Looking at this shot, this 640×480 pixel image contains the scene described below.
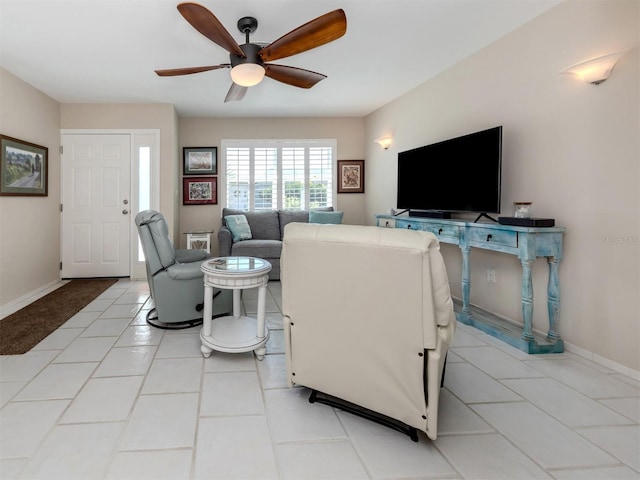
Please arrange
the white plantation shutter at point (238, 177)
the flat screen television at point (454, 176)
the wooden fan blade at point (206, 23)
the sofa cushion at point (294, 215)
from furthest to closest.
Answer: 1. the white plantation shutter at point (238, 177)
2. the sofa cushion at point (294, 215)
3. the flat screen television at point (454, 176)
4. the wooden fan blade at point (206, 23)

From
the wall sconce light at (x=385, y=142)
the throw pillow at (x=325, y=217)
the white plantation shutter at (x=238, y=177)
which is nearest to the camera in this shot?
the wall sconce light at (x=385, y=142)

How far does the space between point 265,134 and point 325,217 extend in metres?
1.80

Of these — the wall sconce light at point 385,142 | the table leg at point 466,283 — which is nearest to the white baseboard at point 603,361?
the table leg at point 466,283

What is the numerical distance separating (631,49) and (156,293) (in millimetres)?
3770

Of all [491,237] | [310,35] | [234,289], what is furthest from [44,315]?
[491,237]

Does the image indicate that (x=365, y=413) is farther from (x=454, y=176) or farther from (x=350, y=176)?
(x=350, y=176)

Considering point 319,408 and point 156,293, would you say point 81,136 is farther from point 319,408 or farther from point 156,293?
point 319,408

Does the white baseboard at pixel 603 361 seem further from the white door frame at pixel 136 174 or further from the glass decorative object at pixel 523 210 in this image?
the white door frame at pixel 136 174

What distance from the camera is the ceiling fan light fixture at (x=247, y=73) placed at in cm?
247

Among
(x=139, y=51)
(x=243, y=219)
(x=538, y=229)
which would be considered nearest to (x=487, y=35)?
(x=538, y=229)

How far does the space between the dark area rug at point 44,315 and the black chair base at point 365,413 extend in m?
2.22

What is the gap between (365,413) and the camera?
69.1 inches

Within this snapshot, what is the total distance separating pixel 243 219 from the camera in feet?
18.0

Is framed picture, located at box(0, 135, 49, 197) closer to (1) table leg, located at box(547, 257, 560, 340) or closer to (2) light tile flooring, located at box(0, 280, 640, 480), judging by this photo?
(2) light tile flooring, located at box(0, 280, 640, 480)
